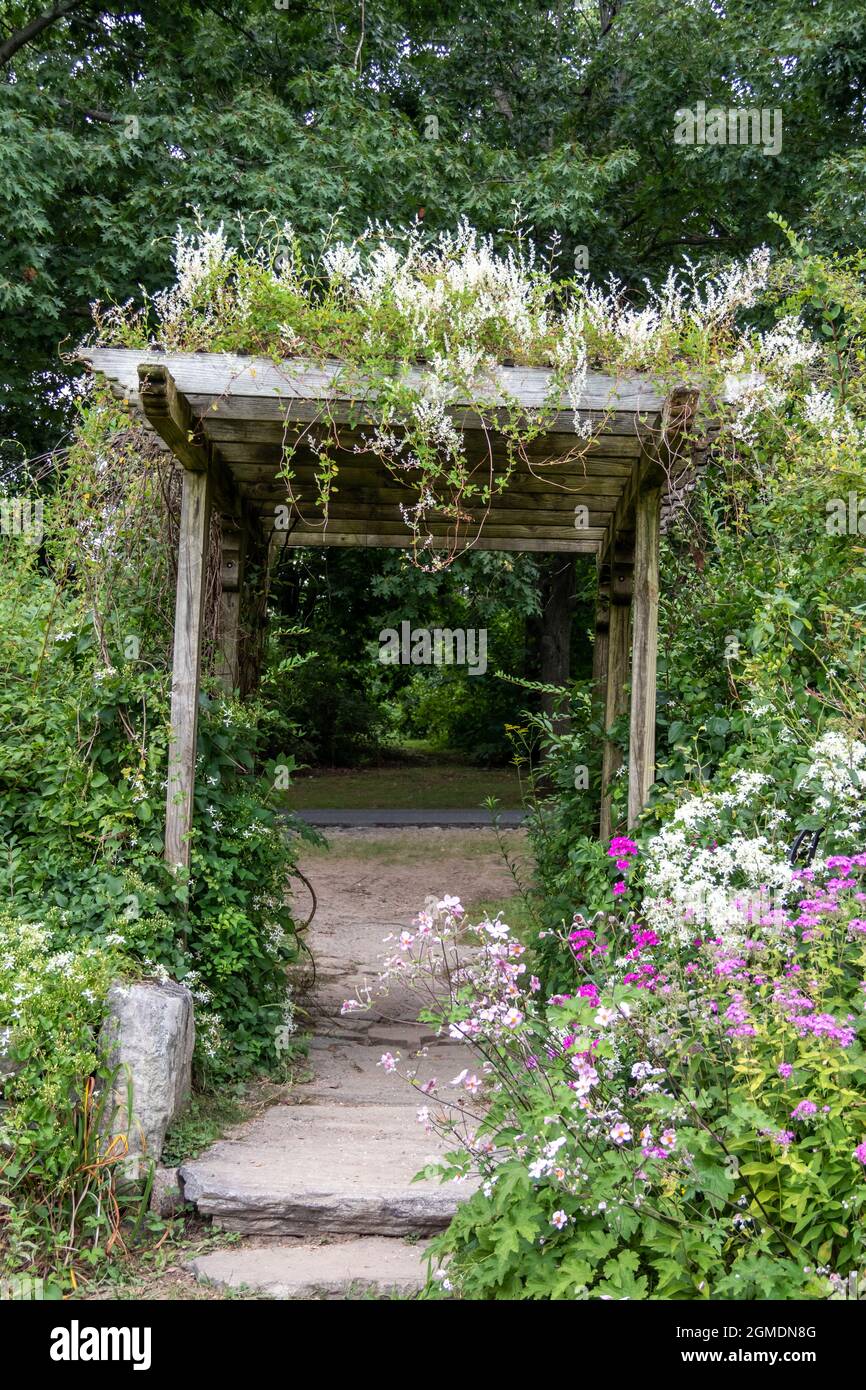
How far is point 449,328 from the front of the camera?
4.05m

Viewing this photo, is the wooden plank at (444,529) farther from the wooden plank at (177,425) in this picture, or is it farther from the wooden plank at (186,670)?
the wooden plank at (186,670)

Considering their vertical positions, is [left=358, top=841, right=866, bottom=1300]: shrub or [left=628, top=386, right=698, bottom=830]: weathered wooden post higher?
[left=628, top=386, right=698, bottom=830]: weathered wooden post

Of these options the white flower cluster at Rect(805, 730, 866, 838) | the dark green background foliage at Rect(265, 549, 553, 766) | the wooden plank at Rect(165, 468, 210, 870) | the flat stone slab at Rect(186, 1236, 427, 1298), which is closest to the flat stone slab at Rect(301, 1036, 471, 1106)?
the flat stone slab at Rect(186, 1236, 427, 1298)

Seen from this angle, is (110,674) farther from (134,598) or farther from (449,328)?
(449,328)

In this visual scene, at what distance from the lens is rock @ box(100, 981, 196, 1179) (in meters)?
3.62

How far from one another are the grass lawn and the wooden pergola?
30.2ft

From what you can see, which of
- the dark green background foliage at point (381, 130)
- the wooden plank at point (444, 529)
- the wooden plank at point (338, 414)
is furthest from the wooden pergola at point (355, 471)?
the dark green background foliage at point (381, 130)

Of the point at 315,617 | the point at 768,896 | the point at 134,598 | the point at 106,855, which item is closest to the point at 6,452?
the point at 315,617

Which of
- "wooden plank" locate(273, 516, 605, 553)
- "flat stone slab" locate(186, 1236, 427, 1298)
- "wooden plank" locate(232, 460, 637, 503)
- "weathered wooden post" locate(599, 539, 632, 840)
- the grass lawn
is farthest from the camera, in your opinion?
the grass lawn

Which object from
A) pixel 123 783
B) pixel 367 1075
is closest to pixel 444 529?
pixel 123 783

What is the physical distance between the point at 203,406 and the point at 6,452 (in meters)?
9.50

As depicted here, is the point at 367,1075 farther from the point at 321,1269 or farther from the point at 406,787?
the point at 406,787

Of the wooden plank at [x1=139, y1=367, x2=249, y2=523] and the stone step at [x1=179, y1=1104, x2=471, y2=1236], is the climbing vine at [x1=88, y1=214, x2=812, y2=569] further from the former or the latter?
the stone step at [x1=179, y1=1104, x2=471, y2=1236]

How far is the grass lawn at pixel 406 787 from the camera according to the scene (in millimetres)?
15359
